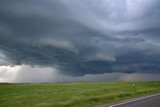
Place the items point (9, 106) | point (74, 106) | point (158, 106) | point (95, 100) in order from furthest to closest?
point (95, 100), point (9, 106), point (74, 106), point (158, 106)

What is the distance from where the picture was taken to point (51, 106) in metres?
29.8

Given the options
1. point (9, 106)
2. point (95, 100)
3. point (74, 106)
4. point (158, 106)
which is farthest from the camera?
point (95, 100)

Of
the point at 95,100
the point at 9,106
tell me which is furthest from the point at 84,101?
the point at 9,106

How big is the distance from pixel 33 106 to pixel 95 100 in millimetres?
8699

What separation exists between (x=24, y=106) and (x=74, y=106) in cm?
575

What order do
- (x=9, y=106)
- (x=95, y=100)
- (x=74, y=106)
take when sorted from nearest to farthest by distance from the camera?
(x=74, y=106), (x=9, y=106), (x=95, y=100)

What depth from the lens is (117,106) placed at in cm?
2588

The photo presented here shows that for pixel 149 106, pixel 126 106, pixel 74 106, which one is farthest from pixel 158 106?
pixel 74 106

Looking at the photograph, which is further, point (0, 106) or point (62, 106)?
point (0, 106)

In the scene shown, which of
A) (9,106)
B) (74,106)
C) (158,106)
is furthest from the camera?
(9,106)

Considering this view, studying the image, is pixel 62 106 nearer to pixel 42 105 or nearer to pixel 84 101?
pixel 42 105

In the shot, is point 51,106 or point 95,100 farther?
point 95,100

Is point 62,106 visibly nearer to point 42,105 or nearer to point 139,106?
point 42,105

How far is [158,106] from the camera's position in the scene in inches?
981
